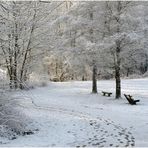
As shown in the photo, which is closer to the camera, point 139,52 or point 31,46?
point 139,52

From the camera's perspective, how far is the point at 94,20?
26234 millimetres

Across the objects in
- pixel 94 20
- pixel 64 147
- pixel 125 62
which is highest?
pixel 94 20

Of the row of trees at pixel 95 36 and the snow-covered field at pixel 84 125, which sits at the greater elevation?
the row of trees at pixel 95 36

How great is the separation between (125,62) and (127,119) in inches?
367

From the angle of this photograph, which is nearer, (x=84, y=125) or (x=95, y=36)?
(x=84, y=125)

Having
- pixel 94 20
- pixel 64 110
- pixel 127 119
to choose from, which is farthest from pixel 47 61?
pixel 127 119

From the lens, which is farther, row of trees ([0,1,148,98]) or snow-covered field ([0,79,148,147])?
row of trees ([0,1,148,98])

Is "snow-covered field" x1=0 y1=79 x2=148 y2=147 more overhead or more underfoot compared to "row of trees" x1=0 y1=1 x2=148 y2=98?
more underfoot

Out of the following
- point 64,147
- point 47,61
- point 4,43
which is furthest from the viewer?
point 47,61

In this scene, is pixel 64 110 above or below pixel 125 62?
below

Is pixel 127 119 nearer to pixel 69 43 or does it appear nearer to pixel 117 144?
pixel 117 144

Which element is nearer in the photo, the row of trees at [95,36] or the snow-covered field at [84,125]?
the snow-covered field at [84,125]

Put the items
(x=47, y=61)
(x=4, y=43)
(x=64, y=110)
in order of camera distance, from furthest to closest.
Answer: (x=47, y=61)
(x=64, y=110)
(x=4, y=43)

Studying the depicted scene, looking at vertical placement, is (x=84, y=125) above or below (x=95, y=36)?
below
